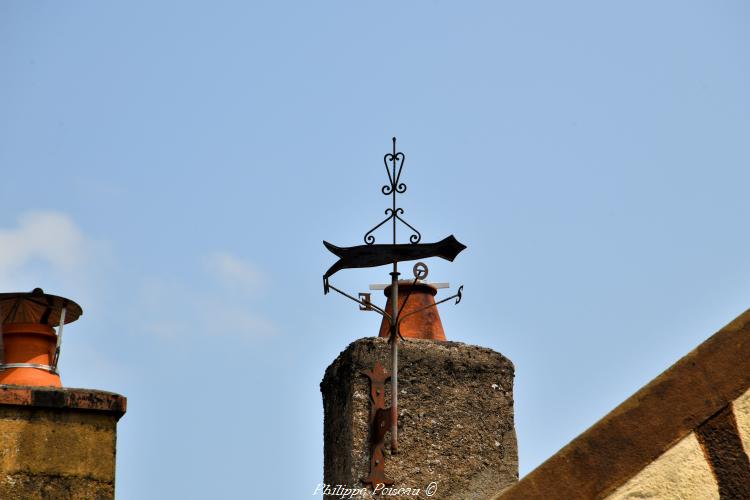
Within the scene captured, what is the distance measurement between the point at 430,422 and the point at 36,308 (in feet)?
10.6

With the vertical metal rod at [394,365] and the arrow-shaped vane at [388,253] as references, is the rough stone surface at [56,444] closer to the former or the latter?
the vertical metal rod at [394,365]

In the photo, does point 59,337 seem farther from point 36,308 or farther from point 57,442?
point 57,442

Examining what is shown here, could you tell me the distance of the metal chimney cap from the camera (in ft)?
18.4

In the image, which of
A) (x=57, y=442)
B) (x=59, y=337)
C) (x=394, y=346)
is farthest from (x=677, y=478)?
(x=394, y=346)

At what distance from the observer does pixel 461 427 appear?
8305 millimetres

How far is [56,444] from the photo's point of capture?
4.86 metres

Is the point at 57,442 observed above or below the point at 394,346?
below

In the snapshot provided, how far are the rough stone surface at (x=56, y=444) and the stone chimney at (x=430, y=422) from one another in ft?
10.9

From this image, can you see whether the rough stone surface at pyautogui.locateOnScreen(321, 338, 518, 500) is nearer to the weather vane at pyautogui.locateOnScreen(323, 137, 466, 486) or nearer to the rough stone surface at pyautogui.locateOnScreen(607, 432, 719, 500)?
the weather vane at pyautogui.locateOnScreen(323, 137, 466, 486)

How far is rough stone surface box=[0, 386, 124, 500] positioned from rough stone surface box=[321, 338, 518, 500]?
3.35 meters

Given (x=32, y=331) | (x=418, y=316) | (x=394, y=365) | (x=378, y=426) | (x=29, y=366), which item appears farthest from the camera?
(x=418, y=316)

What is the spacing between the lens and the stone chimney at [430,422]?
8.11 meters

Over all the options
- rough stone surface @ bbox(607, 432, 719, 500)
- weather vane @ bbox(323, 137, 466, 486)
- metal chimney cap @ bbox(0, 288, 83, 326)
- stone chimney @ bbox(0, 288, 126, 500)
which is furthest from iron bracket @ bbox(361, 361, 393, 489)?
rough stone surface @ bbox(607, 432, 719, 500)

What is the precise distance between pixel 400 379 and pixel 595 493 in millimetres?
4034
